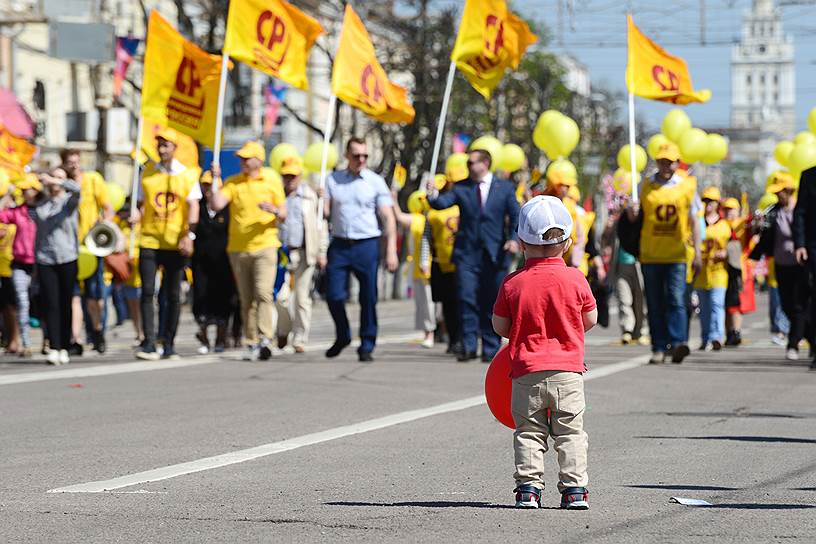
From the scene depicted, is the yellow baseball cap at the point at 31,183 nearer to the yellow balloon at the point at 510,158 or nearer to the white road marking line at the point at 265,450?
the white road marking line at the point at 265,450

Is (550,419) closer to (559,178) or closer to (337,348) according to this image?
(337,348)

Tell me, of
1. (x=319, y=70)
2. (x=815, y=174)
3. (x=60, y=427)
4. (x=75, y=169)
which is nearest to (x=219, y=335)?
(x=75, y=169)

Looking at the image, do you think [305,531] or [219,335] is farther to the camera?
[219,335]

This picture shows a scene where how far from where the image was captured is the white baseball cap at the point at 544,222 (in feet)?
23.0

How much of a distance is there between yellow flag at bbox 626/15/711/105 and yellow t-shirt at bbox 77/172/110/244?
5732 millimetres

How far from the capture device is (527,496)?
6691 millimetres

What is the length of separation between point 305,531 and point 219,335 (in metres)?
11.8

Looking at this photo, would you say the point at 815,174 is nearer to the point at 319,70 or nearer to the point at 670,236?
the point at 670,236

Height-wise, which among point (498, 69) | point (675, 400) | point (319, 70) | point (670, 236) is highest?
point (319, 70)

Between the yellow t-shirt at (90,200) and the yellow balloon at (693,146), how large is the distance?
31.5 feet

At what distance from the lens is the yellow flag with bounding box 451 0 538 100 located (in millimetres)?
19531

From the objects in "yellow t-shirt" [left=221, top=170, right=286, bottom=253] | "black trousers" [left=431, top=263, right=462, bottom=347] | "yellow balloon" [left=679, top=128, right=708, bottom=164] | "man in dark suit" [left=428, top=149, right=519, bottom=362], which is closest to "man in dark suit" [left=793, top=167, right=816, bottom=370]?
"man in dark suit" [left=428, top=149, right=519, bottom=362]

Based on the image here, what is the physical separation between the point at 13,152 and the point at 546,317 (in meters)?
13.9

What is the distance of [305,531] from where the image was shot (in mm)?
6168
